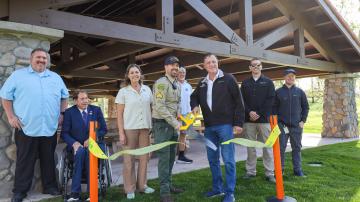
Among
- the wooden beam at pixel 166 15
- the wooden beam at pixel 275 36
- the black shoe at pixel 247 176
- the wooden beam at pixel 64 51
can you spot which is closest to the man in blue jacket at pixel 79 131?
the wooden beam at pixel 166 15

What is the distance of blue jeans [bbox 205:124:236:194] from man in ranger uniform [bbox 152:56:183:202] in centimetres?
46

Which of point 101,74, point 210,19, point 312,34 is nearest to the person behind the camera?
point 210,19

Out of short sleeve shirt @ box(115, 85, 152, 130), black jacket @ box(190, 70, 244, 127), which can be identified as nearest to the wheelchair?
short sleeve shirt @ box(115, 85, 152, 130)

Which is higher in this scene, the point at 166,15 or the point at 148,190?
the point at 166,15

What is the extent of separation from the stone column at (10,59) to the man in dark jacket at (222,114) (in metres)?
2.14

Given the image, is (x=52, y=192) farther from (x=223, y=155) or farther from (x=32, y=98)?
(x=223, y=155)

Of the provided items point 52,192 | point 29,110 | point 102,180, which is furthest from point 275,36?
point 52,192

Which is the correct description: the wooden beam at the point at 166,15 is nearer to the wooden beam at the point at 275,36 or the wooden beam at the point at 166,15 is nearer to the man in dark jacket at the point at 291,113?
the man in dark jacket at the point at 291,113

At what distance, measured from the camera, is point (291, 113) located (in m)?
5.15

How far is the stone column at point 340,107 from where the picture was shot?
10.6 metres

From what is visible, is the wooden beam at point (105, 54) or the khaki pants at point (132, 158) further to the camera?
the wooden beam at point (105, 54)

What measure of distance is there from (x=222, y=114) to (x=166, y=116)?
677 mm

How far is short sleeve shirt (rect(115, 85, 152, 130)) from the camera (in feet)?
13.3

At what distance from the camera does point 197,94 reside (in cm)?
426
